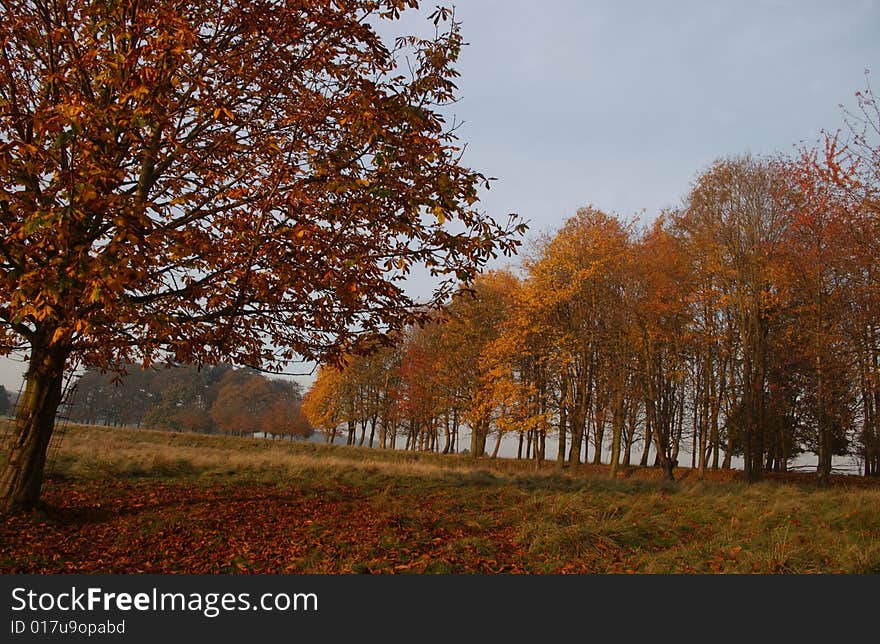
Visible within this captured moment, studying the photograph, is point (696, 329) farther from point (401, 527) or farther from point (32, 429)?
point (32, 429)

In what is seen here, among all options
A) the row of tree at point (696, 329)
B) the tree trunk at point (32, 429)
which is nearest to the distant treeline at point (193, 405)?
the row of tree at point (696, 329)

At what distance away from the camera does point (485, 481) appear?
13.2m

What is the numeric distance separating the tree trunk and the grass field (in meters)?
0.43

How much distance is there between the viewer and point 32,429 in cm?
831

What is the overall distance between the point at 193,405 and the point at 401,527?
2583 inches

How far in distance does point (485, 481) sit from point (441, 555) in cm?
657

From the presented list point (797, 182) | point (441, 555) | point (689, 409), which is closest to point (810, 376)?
point (689, 409)

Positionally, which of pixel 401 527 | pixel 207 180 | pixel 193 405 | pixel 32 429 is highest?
pixel 207 180

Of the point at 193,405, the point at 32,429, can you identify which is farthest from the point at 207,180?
the point at 193,405

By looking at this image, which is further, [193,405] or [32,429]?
[193,405]

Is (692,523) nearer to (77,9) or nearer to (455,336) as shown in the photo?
(77,9)

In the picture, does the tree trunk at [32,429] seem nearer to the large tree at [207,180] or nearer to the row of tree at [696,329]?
the large tree at [207,180]

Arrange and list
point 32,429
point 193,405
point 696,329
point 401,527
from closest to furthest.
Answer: point 401,527 → point 32,429 → point 696,329 → point 193,405

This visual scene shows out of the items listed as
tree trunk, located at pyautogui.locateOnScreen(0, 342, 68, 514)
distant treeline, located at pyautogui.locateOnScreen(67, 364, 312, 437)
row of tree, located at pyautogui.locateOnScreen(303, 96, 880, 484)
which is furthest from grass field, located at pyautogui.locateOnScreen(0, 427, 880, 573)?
distant treeline, located at pyautogui.locateOnScreen(67, 364, 312, 437)
